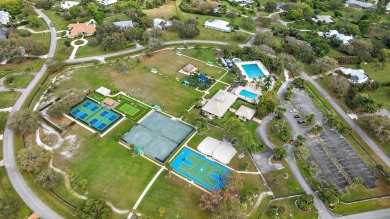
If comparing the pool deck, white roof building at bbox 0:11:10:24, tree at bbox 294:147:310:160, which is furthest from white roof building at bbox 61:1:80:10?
tree at bbox 294:147:310:160

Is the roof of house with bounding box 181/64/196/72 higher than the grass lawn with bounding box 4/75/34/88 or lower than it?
higher

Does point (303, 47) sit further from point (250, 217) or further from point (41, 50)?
point (41, 50)

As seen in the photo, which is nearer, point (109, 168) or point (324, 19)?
point (109, 168)

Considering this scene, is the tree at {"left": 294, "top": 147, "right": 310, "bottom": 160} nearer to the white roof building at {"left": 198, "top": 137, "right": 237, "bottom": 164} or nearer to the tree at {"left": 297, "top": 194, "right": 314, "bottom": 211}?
the tree at {"left": 297, "top": 194, "right": 314, "bottom": 211}

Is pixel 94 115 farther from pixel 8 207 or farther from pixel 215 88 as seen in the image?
pixel 215 88

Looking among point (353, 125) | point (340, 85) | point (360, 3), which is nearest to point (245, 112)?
point (353, 125)

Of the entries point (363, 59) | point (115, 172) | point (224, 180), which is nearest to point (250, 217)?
point (224, 180)
